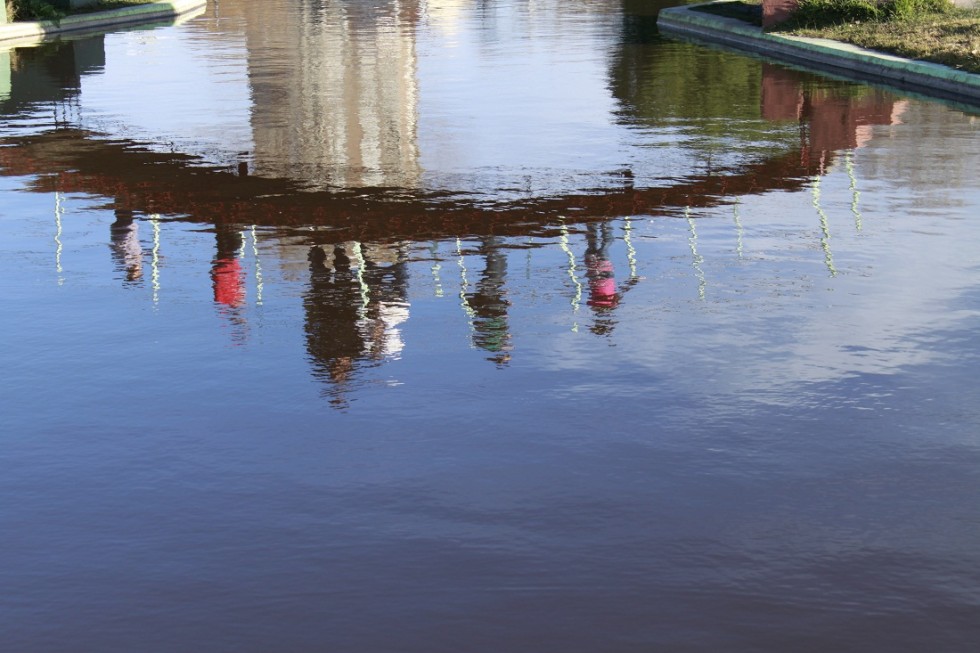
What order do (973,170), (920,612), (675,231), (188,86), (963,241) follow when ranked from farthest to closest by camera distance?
(188,86)
(973,170)
(675,231)
(963,241)
(920,612)

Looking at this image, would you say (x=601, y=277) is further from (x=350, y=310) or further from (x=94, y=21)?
(x=94, y=21)

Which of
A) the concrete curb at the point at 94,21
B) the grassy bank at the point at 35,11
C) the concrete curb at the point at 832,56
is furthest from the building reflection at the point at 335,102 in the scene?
the concrete curb at the point at 832,56

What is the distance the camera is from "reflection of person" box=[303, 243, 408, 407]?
31.4ft

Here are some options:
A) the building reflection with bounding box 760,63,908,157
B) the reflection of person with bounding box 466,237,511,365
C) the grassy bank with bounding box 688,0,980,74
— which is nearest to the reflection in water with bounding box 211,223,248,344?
the reflection of person with bounding box 466,237,511,365

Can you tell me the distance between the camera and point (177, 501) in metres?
7.22

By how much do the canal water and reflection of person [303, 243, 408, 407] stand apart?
1.5 inches

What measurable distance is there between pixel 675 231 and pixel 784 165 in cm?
429

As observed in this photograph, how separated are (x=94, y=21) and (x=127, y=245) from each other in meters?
34.2

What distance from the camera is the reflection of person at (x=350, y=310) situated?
958 cm

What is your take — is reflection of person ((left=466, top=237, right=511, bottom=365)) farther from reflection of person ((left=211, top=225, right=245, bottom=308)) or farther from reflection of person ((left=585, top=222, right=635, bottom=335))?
reflection of person ((left=211, top=225, right=245, bottom=308))

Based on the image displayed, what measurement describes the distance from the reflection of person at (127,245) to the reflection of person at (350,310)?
147cm

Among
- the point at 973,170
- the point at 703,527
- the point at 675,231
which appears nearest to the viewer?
the point at 703,527

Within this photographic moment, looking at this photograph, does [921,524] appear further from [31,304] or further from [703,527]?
[31,304]

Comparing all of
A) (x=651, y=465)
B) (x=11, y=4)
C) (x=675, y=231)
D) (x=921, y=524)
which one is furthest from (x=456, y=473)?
(x=11, y=4)
